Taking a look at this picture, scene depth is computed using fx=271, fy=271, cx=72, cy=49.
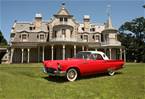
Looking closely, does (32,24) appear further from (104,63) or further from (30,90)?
(30,90)

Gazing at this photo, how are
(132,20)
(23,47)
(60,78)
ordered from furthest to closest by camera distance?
(132,20) < (23,47) < (60,78)

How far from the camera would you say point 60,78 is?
14492 millimetres

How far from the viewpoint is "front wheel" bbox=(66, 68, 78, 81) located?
13.6 m

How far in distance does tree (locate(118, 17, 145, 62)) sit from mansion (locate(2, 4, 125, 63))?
34.5 ft

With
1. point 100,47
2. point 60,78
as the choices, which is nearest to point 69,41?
point 100,47

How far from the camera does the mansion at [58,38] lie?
→ 49.0 m

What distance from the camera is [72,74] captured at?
13.8 metres

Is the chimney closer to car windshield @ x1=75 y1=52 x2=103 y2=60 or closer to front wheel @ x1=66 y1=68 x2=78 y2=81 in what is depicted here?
car windshield @ x1=75 y1=52 x2=103 y2=60

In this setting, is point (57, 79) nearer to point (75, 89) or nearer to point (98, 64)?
point (98, 64)

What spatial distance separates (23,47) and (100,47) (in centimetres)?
1473

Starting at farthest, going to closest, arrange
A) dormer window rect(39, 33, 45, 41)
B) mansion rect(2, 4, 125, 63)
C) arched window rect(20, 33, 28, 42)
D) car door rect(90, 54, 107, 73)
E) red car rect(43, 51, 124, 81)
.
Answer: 1. dormer window rect(39, 33, 45, 41)
2. arched window rect(20, 33, 28, 42)
3. mansion rect(2, 4, 125, 63)
4. car door rect(90, 54, 107, 73)
5. red car rect(43, 51, 124, 81)

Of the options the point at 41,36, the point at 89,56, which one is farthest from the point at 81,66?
the point at 41,36

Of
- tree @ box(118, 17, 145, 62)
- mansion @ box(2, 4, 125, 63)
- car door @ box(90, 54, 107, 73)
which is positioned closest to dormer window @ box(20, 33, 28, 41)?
mansion @ box(2, 4, 125, 63)

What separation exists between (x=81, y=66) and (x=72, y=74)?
671 mm
